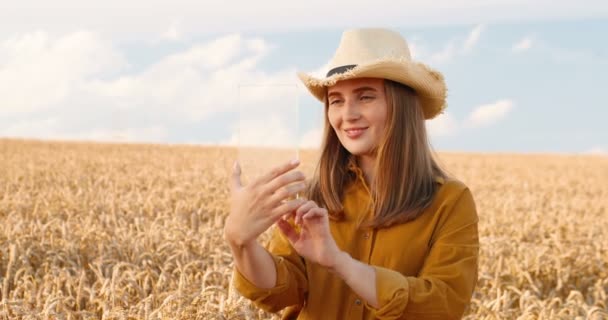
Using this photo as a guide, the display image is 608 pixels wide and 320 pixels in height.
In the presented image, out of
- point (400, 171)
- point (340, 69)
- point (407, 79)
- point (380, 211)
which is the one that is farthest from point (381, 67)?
point (380, 211)

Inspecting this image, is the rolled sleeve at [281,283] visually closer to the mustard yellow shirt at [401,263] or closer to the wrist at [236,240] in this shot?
the mustard yellow shirt at [401,263]

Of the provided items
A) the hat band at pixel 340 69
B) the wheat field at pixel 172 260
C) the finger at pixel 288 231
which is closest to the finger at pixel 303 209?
the finger at pixel 288 231

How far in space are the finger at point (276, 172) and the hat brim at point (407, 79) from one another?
0.64 m

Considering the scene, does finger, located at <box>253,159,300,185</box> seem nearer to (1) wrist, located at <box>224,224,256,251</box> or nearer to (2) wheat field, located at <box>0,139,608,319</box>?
(1) wrist, located at <box>224,224,256,251</box>

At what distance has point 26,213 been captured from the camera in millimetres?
9234

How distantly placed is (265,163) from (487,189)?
55.7 ft

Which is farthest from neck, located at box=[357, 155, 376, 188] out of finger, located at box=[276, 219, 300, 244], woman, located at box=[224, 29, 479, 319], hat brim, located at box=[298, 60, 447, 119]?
finger, located at box=[276, 219, 300, 244]

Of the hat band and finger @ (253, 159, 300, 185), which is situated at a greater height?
the hat band

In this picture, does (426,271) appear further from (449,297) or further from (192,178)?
(192,178)

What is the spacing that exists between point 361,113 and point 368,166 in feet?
0.90

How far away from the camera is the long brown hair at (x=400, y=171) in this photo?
3.05 metres

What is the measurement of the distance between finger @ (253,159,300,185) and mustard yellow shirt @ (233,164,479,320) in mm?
553

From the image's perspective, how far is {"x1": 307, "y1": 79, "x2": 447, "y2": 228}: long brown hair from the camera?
120 inches

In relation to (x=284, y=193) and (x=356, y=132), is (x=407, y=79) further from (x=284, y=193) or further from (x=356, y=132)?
(x=284, y=193)
